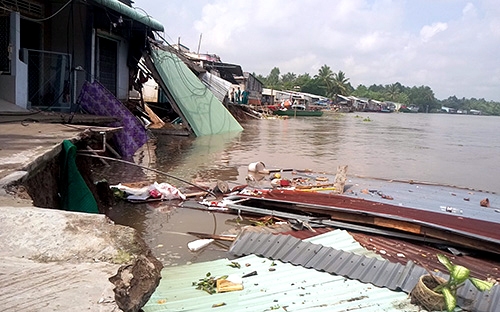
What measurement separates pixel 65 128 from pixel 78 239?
5490mm

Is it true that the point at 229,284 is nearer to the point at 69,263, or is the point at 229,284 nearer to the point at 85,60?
the point at 69,263

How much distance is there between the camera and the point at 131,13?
474 inches

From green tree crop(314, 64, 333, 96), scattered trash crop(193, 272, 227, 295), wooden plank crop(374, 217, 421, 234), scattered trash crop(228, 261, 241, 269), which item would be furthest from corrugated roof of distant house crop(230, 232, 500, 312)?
green tree crop(314, 64, 333, 96)

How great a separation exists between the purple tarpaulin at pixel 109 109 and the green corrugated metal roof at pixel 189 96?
5.00 meters

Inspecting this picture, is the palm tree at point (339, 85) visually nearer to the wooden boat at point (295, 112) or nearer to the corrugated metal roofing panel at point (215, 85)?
the wooden boat at point (295, 112)

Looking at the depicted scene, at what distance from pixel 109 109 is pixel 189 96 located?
653 cm

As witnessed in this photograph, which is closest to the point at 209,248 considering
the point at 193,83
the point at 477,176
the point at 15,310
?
the point at 15,310

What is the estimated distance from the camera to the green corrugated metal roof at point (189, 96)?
15.3 meters

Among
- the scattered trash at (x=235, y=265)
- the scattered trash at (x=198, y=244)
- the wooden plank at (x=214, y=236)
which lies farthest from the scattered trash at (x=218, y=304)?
the wooden plank at (x=214, y=236)

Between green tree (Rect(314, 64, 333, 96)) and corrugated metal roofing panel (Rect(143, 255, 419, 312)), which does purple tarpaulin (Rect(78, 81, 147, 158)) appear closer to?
corrugated metal roofing panel (Rect(143, 255, 419, 312))

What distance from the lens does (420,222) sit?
17.5 feet

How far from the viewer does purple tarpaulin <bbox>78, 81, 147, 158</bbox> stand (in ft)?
32.8

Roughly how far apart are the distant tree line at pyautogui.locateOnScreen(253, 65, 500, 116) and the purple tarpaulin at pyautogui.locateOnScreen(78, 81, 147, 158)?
5647cm

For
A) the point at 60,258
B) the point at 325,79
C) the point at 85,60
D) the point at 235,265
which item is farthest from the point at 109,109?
the point at 325,79
